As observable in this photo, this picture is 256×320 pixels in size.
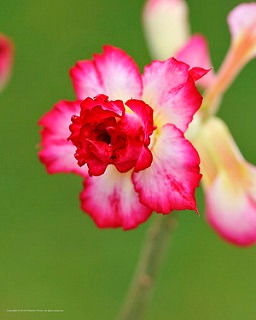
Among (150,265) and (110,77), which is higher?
(110,77)

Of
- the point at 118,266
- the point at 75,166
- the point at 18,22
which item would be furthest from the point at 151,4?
the point at 18,22

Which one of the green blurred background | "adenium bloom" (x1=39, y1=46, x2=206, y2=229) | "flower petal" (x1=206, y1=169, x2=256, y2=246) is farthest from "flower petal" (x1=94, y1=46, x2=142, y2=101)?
the green blurred background

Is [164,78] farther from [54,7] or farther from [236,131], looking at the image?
[54,7]

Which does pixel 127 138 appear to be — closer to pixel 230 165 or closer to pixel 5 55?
pixel 230 165

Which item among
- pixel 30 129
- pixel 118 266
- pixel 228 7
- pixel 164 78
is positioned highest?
pixel 164 78

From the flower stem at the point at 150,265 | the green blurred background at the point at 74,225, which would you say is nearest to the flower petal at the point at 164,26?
the flower stem at the point at 150,265

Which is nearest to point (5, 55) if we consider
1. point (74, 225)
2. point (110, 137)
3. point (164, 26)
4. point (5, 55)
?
point (5, 55)
